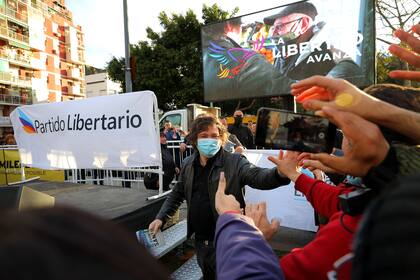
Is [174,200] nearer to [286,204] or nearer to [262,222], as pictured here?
[262,222]

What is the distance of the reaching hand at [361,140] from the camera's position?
0.87 meters

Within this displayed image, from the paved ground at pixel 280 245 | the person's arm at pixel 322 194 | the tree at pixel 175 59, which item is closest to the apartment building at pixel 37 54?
the tree at pixel 175 59

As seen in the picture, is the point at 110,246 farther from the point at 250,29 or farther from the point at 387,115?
the point at 250,29

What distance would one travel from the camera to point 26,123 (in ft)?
19.7

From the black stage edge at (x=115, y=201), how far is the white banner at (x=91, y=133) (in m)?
0.45

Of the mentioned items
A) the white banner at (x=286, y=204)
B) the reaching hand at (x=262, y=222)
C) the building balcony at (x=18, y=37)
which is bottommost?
the white banner at (x=286, y=204)

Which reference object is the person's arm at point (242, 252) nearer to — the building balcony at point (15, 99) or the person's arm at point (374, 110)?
the person's arm at point (374, 110)

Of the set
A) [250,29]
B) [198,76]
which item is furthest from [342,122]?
[198,76]

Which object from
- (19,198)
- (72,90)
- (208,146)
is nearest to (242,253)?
(208,146)

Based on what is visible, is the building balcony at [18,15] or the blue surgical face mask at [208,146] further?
the building balcony at [18,15]

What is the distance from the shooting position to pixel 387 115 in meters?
0.90

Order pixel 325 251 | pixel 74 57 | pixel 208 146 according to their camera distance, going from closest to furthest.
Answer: pixel 325 251 < pixel 208 146 < pixel 74 57

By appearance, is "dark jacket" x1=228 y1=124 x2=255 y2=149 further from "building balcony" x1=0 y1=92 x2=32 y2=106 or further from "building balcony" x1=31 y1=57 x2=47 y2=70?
"building balcony" x1=31 y1=57 x2=47 y2=70

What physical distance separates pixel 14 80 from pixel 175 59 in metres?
32.3
